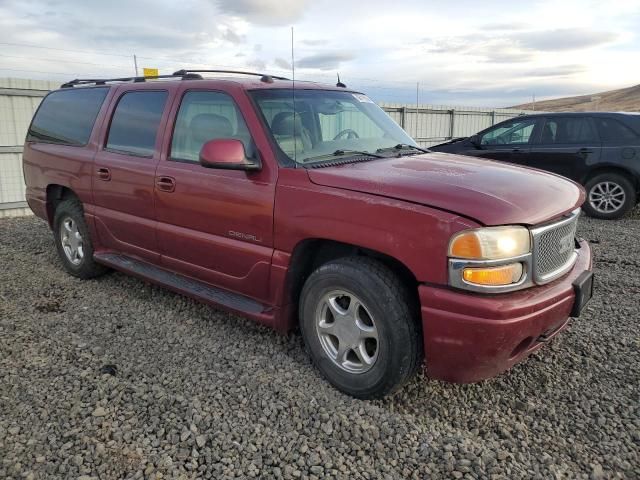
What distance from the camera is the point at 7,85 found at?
812 cm

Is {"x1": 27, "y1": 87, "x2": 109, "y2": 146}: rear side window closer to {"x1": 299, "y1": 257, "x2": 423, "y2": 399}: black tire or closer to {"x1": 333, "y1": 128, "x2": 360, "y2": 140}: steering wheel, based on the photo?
{"x1": 333, "y1": 128, "x2": 360, "y2": 140}: steering wheel

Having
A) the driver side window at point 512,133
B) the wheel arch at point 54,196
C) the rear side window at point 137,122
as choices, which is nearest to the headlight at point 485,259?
the rear side window at point 137,122

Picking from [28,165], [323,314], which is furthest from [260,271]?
[28,165]

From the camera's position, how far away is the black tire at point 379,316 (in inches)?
105

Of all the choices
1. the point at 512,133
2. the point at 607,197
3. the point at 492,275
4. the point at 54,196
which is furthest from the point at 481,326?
the point at 512,133

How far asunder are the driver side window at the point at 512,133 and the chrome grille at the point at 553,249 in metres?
6.14

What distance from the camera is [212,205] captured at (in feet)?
11.4

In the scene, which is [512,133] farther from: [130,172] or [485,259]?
[485,259]

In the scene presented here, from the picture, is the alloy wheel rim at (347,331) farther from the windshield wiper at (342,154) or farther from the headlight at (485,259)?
the windshield wiper at (342,154)

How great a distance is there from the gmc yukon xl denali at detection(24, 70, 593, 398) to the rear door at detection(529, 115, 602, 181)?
529 cm

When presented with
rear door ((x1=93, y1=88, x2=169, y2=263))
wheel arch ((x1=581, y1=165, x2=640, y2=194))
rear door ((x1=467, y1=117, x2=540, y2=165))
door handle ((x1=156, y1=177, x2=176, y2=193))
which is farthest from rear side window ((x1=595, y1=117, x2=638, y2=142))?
door handle ((x1=156, y1=177, x2=176, y2=193))

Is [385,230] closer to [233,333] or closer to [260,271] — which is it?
[260,271]

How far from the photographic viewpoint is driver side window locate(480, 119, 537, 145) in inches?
Result: 344

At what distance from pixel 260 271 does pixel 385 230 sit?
995 millimetres
